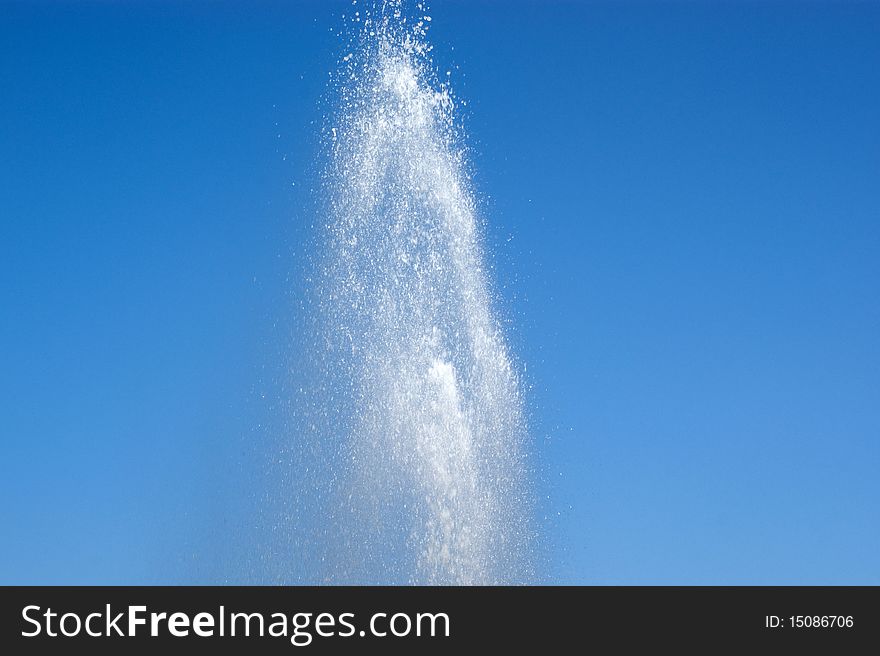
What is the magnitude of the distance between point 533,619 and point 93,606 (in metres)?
6.73

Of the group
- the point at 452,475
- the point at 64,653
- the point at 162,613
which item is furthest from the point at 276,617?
the point at 452,475

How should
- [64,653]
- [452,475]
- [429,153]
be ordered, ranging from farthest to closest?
[429,153] → [452,475] → [64,653]

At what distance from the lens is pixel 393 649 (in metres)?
19.4

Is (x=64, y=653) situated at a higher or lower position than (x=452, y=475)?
lower

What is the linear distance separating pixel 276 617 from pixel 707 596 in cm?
673

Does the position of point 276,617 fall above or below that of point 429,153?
below

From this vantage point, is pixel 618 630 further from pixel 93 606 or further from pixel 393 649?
pixel 93 606

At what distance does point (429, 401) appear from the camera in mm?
33281

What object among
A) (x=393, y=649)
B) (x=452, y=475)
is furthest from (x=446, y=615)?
(x=452, y=475)

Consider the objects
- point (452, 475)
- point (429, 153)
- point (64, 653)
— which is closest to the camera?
point (64, 653)

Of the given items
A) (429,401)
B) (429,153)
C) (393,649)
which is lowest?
(393,649)

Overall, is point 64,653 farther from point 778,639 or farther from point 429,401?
point 429,401

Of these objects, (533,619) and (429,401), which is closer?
(533,619)

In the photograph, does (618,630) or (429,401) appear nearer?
(618,630)
